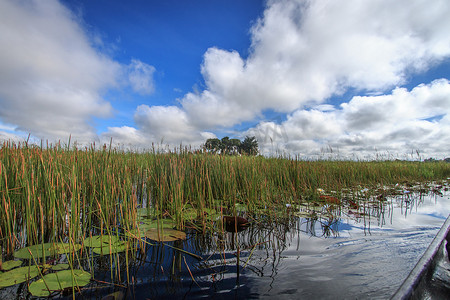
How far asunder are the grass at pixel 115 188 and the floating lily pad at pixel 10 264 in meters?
0.17

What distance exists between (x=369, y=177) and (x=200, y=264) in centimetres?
817

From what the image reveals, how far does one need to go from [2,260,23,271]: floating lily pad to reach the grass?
171 millimetres

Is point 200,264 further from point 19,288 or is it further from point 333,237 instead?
point 333,237

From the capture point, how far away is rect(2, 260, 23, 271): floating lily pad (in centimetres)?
153

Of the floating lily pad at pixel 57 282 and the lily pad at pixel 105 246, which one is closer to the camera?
the floating lily pad at pixel 57 282

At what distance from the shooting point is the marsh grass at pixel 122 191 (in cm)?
188

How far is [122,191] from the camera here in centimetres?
230

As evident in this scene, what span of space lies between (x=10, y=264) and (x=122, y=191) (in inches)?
38.6

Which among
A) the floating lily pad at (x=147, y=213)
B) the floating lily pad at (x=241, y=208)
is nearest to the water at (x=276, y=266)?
the floating lily pad at (x=241, y=208)

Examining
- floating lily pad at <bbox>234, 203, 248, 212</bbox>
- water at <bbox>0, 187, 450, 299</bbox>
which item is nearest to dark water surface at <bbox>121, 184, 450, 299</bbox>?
water at <bbox>0, 187, 450, 299</bbox>

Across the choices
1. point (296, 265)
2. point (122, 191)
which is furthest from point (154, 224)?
point (296, 265)

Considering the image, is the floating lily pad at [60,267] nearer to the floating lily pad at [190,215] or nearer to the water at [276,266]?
the water at [276,266]

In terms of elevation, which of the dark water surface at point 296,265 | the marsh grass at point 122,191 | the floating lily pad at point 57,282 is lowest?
the dark water surface at point 296,265

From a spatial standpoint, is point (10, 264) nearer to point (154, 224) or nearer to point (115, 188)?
point (115, 188)
